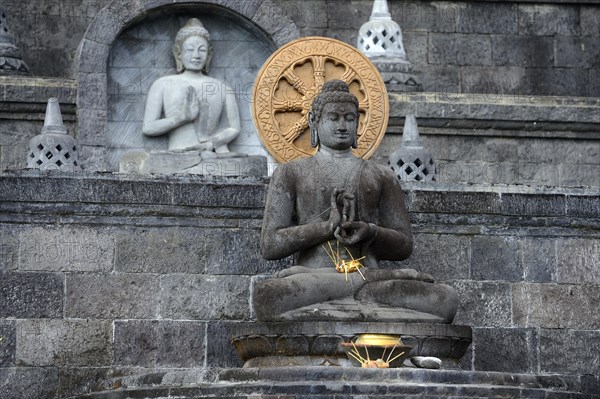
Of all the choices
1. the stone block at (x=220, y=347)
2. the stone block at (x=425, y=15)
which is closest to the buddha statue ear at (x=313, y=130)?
the stone block at (x=220, y=347)

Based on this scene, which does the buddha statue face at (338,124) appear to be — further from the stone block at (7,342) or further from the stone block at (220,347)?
the stone block at (7,342)

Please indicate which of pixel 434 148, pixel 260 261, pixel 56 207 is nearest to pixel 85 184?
pixel 56 207

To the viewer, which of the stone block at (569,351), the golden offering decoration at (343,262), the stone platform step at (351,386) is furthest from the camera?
the stone block at (569,351)

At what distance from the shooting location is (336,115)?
21.6 metres

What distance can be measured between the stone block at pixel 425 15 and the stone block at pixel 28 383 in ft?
28.1

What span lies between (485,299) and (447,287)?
176cm

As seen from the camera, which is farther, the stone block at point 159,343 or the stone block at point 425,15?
the stone block at point 425,15

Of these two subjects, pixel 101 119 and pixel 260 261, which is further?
pixel 101 119

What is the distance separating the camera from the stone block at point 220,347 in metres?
22.1

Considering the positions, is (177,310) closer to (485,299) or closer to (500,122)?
(485,299)

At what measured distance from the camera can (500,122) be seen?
2745 cm

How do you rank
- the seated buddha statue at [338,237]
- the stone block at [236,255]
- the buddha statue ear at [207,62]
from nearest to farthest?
the seated buddha statue at [338,237] → the stone block at [236,255] → the buddha statue ear at [207,62]

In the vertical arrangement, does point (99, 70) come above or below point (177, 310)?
→ above

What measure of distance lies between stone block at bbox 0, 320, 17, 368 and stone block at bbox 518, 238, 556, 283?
4.89 metres
